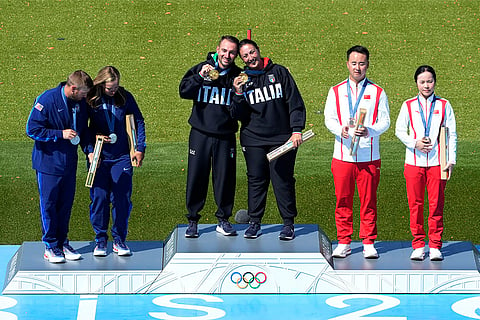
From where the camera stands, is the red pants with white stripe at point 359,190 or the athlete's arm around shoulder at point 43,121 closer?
the athlete's arm around shoulder at point 43,121

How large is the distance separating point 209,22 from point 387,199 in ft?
29.4

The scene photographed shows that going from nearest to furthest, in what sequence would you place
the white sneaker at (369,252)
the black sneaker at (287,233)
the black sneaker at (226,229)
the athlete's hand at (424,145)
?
the athlete's hand at (424,145) < the white sneaker at (369,252) < the black sneaker at (287,233) < the black sneaker at (226,229)

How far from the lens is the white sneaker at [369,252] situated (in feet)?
31.7

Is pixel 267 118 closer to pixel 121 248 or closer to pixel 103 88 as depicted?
A: pixel 103 88

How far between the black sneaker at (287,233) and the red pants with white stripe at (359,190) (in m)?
0.48

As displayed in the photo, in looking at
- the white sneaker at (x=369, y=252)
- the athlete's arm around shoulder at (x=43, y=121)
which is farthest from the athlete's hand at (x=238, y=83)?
the white sneaker at (x=369, y=252)

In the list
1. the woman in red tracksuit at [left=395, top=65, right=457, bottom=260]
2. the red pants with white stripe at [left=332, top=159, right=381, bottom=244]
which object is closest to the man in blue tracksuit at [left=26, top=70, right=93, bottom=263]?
the red pants with white stripe at [left=332, top=159, right=381, bottom=244]

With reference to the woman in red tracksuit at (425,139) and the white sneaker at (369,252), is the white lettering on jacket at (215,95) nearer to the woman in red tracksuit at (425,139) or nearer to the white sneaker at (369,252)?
the woman in red tracksuit at (425,139)

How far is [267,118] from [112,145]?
5.00 feet

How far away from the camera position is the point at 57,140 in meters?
9.12

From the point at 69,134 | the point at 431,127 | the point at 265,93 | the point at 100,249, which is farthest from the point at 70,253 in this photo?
the point at 431,127

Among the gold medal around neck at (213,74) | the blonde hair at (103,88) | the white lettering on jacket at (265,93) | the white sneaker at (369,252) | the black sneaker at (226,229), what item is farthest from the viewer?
the black sneaker at (226,229)

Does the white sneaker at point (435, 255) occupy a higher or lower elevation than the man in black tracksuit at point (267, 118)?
lower

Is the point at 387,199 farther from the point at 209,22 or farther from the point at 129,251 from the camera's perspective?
Answer: the point at 209,22
